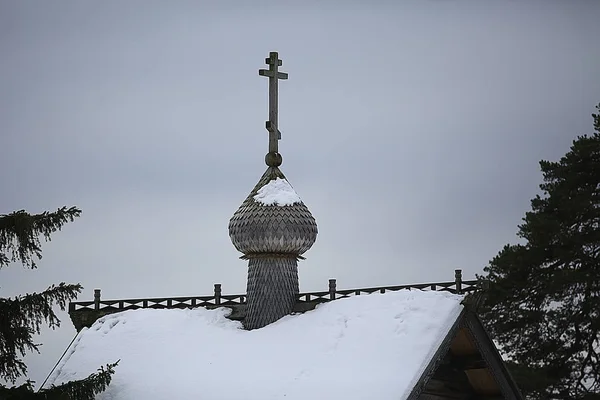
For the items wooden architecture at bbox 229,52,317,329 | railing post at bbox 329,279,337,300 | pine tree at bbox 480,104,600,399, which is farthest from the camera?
pine tree at bbox 480,104,600,399

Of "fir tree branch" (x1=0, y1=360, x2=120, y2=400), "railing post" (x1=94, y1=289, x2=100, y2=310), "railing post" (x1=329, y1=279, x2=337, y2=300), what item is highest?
"railing post" (x1=94, y1=289, x2=100, y2=310)

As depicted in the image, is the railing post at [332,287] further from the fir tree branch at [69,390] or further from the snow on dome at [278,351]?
the fir tree branch at [69,390]

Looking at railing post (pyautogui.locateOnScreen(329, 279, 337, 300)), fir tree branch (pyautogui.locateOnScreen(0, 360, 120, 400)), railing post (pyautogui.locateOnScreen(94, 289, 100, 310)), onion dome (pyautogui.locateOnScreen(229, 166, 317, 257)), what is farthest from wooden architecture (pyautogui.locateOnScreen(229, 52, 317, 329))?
fir tree branch (pyautogui.locateOnScreen(0, 360, 120, 400))

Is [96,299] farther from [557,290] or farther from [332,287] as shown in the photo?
[557,290]

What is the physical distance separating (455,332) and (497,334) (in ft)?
40.5

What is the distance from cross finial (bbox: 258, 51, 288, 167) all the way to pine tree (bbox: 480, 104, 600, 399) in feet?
30.2

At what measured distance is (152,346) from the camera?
3020 centimetres

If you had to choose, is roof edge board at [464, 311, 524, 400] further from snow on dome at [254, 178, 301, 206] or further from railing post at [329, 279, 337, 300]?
snow on dome at [254, 178, 301, 206]

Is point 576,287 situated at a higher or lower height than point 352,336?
higher

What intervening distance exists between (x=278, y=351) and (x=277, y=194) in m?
4.21

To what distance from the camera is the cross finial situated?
32.1 metres

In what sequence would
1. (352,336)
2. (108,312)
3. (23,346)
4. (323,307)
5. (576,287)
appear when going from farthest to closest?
(576,287) < (108,312) < (323,307) < (352,336) < (23,346)

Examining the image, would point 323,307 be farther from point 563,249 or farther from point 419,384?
point 563,249

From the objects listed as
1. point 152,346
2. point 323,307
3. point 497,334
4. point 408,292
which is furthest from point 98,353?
point 497,334
